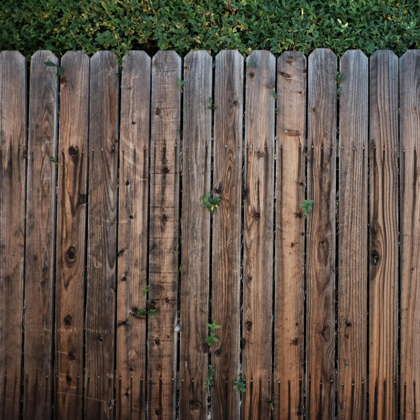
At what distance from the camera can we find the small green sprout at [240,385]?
7.09 feet

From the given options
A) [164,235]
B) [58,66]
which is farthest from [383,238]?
[58,66]

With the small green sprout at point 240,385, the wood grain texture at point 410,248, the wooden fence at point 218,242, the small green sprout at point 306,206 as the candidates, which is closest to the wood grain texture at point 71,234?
the wooden fence at point 218,242

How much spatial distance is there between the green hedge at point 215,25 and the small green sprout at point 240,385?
1976mm

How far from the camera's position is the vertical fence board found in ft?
7.11

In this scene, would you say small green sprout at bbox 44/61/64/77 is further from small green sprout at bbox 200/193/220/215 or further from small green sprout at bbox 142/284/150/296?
small green sprout at bbox 142/284/150/296

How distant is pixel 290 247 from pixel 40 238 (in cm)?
150

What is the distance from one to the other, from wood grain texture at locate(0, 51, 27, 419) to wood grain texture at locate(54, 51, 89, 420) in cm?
24

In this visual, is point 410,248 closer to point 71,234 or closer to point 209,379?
point 209,379

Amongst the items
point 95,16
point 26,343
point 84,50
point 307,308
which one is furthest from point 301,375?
point 95,16

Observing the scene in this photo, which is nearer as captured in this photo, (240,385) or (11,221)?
(240,385)

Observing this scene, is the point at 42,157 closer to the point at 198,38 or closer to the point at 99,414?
the point at 198,38

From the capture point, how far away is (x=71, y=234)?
2246mm

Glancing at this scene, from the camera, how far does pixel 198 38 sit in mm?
2305

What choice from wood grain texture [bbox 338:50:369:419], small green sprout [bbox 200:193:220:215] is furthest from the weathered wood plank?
wood grain texture [bbox 338:50:369:419]
